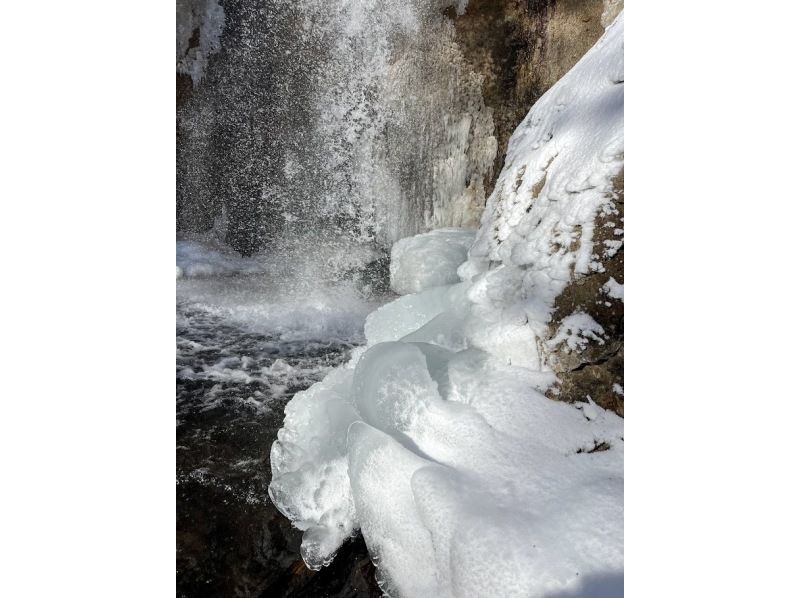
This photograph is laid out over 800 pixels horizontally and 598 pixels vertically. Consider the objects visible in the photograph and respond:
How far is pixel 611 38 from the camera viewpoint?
157cm

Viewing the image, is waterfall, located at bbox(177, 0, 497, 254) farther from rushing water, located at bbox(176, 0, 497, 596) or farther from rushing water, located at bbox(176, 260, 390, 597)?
rushing water, located at bbox(176, 260, 390, 597)

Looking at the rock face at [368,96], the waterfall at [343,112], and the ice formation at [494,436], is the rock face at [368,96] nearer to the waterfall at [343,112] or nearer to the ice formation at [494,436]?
the waterfall at [343,112]

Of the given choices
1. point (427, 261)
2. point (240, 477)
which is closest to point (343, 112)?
point (427, 261)

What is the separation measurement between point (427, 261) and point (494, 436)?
4.01ft

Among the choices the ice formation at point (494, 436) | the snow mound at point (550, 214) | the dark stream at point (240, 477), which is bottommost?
the dark stream at point (240, 477)

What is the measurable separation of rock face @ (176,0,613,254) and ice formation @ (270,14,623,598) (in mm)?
1215

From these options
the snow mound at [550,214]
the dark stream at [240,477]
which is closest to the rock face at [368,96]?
the snow mound at [550,214]

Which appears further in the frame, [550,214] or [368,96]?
[368,96]

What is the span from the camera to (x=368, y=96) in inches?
109

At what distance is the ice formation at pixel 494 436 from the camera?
0.74 m

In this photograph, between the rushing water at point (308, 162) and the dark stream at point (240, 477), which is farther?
the rushing water at point (308, 162)

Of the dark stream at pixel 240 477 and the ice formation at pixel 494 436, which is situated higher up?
the ice formation at pixel 494 436

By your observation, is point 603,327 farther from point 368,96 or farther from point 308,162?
point 308,162

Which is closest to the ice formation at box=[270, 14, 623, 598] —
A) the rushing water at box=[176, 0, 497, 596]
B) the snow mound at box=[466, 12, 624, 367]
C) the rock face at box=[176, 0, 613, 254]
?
the snow mound at box=[466, 12, 624, 367]
